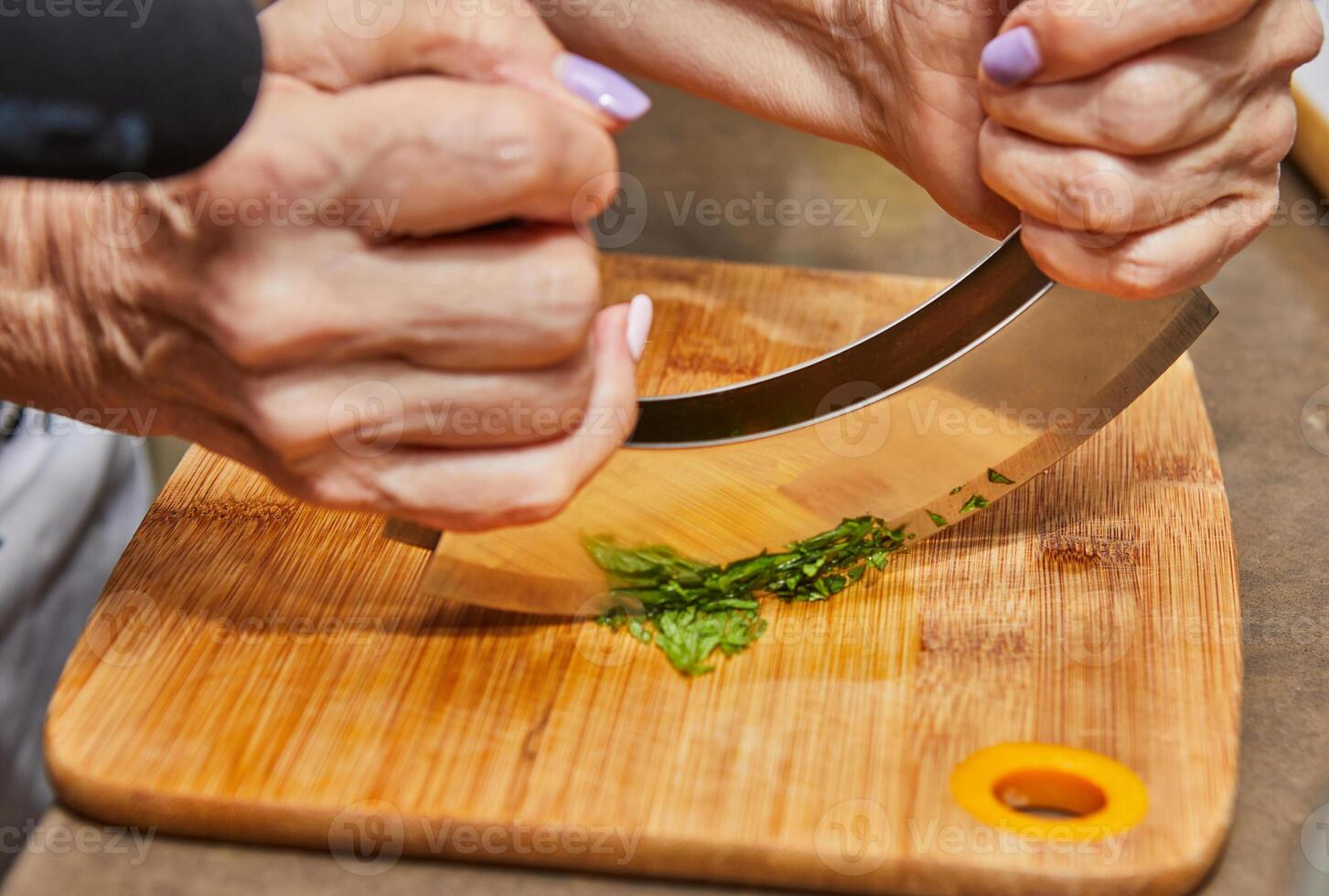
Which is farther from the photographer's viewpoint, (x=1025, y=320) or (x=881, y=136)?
(x=881, y=136)

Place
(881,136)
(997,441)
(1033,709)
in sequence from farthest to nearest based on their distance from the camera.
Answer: (881,136) < (997,441) < (1033,709)

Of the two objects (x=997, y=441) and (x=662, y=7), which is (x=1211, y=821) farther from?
(x=662, y=7)

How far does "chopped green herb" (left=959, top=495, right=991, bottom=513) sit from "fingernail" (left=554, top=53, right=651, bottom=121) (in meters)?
0.39

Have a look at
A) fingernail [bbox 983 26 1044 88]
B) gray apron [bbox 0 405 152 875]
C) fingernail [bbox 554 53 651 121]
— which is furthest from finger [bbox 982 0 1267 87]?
gray apron [bbox 0 405 152 875]

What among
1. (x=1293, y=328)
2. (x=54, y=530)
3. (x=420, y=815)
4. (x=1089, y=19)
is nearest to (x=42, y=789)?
(x=54, y=530)

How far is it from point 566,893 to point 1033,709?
1.02 feet

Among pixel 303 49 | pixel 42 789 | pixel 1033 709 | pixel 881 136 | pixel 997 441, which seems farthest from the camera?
pixel 42 789

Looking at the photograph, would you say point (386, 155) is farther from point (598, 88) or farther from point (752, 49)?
point (752, 49)

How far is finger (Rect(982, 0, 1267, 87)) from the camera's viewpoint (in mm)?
723

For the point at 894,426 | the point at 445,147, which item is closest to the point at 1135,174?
the point at 894,426

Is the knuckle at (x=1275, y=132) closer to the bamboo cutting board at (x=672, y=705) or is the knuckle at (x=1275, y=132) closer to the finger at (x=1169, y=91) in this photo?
the finger at (x=1169, y=91)

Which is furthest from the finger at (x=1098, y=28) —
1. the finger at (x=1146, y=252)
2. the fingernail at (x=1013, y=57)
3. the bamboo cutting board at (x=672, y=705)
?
the bamboo cutting board at (x=672, y=705)

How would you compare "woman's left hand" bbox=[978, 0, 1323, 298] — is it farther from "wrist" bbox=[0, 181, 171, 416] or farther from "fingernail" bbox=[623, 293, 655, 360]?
"wrist" bbox=[0, 181, 171, 416]

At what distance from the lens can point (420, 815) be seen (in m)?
0.70
